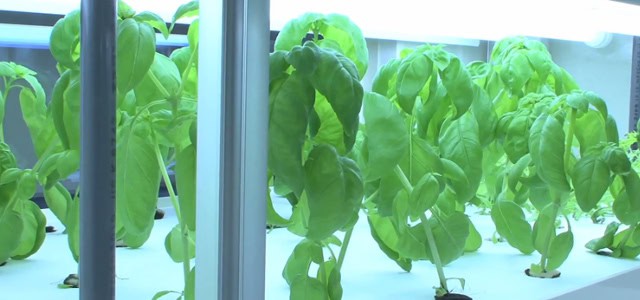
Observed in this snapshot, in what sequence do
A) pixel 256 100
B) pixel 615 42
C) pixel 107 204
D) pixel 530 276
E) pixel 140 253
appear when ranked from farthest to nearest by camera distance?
pixel 615 42 → pixel 530 276 → pixel 140 253 → pixel 256 100 → pixel 107 204

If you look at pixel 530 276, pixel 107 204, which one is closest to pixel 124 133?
pixel 107 204

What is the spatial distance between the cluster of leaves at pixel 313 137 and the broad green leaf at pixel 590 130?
317 millimetres

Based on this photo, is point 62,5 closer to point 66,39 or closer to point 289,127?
point 66,39

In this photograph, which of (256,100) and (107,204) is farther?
(256,100)

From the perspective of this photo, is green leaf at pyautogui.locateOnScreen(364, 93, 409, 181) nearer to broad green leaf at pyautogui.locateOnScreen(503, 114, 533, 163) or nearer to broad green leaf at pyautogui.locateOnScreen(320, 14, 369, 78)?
broad green leaf at pyautogui.locateOnScreen(320, 14, 369, 78)

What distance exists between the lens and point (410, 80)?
0.60 metres

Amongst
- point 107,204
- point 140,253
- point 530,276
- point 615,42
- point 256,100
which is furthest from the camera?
point 615,42

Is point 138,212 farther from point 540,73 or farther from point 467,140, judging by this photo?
point 540,73

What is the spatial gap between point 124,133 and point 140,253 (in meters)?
0.17

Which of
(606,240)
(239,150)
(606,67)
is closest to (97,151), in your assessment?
(239,150)

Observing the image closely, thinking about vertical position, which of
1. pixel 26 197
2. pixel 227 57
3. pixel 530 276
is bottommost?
pixel 530 276

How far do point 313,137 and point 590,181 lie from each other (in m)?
0.32

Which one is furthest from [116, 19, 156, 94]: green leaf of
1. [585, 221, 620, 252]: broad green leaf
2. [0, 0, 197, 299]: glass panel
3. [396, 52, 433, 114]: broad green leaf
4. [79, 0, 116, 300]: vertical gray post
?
[585, 221, 620, 252]: broad green leaf

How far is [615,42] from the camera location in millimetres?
1134
